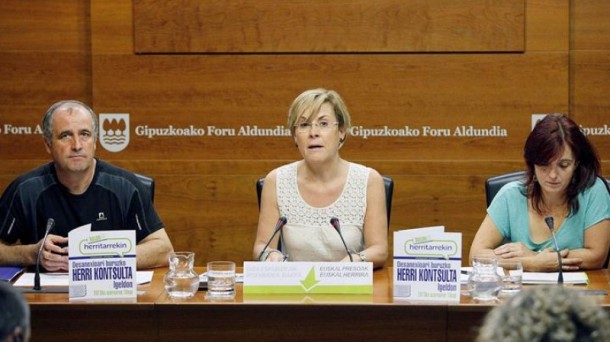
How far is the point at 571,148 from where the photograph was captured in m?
4.00

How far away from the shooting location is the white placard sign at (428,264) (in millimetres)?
3361

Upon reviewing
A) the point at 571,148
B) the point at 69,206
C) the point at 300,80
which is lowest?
the point at 69,206

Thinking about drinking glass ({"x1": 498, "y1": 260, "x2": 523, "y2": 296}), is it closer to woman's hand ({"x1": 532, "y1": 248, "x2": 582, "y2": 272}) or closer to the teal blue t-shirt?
woman's hand ({"x1": 532, "y1": 248, "x2": 582, "y2": 272})

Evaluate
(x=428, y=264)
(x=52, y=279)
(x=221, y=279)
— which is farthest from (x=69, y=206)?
(x=428, y=264)

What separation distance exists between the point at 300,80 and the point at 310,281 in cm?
235

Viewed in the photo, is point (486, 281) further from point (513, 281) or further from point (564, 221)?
point (564, 221)

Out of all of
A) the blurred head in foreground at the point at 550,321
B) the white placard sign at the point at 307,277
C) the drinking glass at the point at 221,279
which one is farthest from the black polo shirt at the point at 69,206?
the blurred head in foreground at the point at 550,321

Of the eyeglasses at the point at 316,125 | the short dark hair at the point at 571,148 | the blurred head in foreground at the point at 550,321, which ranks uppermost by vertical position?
the eyeglasses at the point at 316,125

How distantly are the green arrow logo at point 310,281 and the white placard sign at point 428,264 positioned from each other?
0.27 metres

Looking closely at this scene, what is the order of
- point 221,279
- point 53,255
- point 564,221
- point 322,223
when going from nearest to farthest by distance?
point 221,279 → point 53,255 → point 564,221 → point 322,223

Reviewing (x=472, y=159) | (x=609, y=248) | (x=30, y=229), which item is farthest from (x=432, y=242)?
(x=472, y=159)

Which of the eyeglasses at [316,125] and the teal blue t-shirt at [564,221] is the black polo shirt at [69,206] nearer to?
the eyeglasses at [316,125]

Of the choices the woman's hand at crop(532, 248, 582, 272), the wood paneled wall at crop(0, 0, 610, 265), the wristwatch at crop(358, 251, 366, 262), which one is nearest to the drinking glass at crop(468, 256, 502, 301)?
the woman's hand at crop(532, 248, 582, 272)

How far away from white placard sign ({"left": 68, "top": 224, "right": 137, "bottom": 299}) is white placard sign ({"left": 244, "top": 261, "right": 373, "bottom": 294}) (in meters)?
0.40
